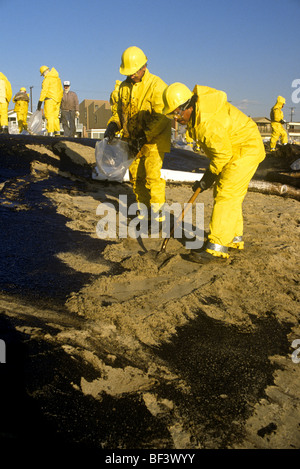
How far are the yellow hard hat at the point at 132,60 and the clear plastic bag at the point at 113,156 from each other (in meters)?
0.94

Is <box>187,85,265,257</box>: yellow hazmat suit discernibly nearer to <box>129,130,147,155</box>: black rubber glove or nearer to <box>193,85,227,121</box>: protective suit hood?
<box>193,85,227,121</box>: protective suit hood

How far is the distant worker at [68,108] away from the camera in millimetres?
10805

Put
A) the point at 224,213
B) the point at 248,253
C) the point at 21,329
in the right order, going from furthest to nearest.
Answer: the point at 248,253, the point at 224,213, the point at 21,329

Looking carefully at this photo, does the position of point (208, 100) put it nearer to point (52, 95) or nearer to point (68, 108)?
point (52, 95)

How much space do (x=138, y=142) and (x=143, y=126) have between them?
22 cm

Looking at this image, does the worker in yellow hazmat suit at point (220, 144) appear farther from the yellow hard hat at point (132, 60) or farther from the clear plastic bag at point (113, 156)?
the clear plastic bag at point (113, 156)

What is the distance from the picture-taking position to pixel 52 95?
10.2m

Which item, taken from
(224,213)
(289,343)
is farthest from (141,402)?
(224,213)

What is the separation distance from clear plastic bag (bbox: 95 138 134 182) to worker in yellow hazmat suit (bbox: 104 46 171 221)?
0.34 feet

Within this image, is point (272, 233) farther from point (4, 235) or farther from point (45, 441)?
point (45, 441)

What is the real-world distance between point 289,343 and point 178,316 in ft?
2.21

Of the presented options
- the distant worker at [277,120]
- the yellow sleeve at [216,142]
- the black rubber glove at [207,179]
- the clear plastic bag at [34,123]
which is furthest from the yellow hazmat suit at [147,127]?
the distant worker at [277,120]

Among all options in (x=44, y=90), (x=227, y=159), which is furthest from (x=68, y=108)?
(x=227, y=159)

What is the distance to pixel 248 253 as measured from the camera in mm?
3494
